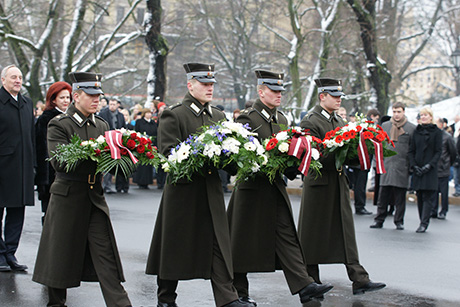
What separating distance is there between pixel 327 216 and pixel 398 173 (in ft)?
18.4

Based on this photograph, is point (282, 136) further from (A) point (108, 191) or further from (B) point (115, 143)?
(A) point (108, 191)

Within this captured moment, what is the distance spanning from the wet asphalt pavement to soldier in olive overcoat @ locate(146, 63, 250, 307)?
2.16 ft

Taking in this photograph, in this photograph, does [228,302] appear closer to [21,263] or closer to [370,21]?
[21,263]

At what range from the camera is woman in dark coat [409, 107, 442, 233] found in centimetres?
1302

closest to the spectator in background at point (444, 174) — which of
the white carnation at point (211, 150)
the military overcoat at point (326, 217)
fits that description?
the military overcoat at point (326, 217)

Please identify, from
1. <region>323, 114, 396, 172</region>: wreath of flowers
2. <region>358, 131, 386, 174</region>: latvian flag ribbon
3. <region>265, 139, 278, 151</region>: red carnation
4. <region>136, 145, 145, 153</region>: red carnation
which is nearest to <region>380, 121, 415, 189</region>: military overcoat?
<region>323, 114, 396, 172</region>: wreath of flowers

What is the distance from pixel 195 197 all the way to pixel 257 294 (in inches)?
63.9

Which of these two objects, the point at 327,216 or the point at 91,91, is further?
the point at 327,216

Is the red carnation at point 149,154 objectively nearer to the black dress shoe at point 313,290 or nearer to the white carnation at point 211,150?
the white carnation at point 211,150

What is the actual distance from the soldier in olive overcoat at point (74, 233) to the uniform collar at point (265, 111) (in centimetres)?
177

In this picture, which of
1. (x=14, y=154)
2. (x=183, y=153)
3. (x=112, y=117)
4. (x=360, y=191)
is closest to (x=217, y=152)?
(x=183, y=153)

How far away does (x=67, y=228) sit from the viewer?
661cm

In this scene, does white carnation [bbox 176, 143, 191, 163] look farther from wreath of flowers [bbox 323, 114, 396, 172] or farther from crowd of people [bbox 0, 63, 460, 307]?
wreath of flowers [bbox 323, 114, 396, 172]

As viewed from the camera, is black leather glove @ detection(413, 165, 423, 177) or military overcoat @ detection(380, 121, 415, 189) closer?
black leather glove @ detection(413, 165, 423, 177)
